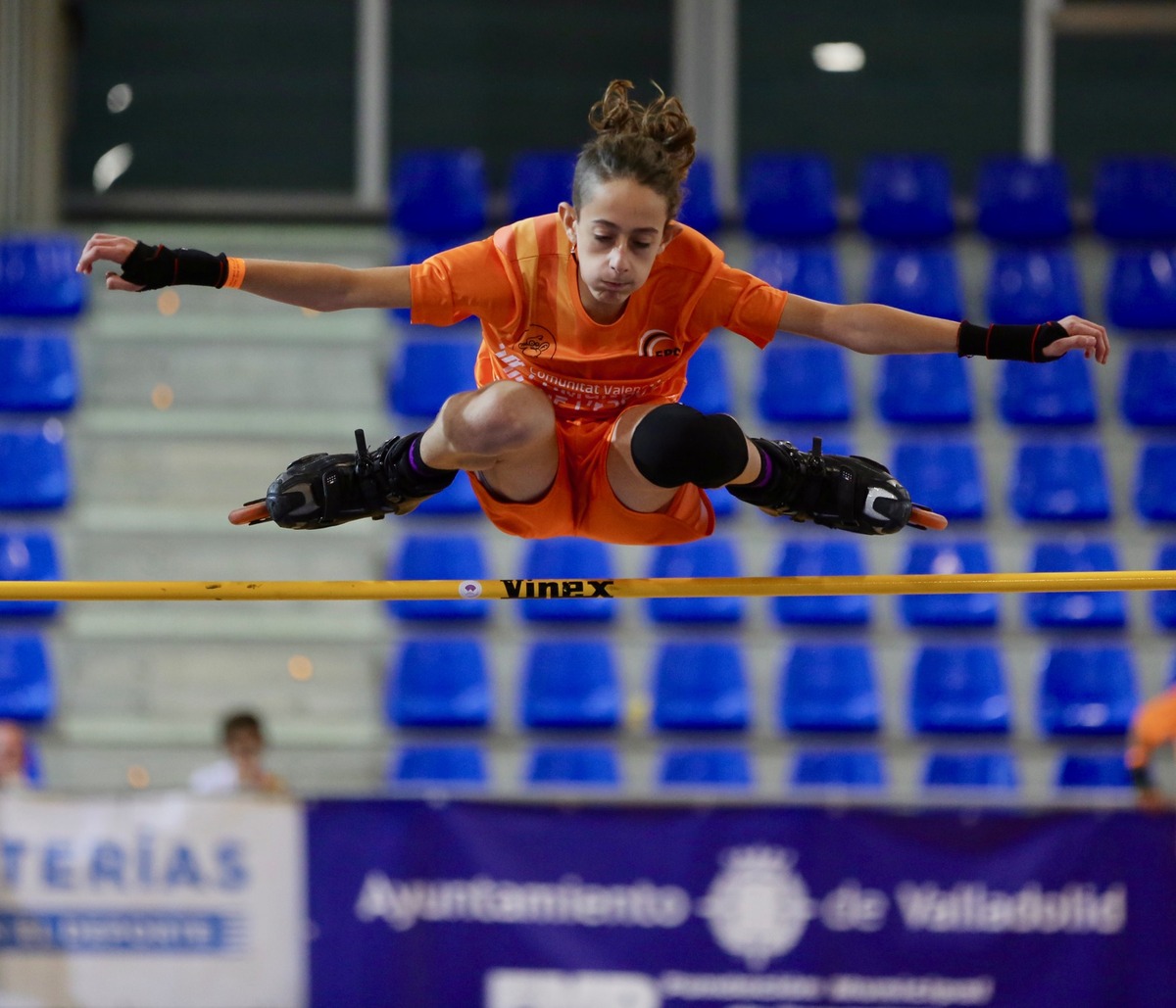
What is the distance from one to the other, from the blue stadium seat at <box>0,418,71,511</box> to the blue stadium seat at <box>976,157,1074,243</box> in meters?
4.81

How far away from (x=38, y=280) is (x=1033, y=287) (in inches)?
200

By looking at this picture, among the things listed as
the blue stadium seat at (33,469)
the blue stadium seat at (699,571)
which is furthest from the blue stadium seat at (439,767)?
the blue stadium seat at (33,469)

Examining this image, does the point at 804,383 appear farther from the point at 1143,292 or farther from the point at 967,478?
the point at 1143,292

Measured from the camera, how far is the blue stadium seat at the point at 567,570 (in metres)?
6.97

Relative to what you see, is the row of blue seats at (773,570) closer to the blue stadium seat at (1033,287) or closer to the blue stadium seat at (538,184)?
the blue stadium seat at (1033,287)

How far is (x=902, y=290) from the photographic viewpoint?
778cm

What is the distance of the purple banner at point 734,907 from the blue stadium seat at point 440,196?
3.97 m

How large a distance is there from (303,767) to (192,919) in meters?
1.92

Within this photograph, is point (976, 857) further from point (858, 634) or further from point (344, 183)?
point (344, 183)

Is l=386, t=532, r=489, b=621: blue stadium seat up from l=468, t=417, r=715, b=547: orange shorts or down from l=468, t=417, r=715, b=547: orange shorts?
down

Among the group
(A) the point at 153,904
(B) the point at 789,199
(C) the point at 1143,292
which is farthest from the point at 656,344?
(C) the point at 1143,292

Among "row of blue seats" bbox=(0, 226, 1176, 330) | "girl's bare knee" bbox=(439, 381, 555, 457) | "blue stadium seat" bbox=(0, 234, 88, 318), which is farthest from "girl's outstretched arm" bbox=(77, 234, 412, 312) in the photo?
"blue stadium seat" bbox=(0, 234, 88, 318)

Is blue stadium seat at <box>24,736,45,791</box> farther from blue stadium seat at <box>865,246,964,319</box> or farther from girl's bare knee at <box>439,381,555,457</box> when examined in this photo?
blue stadium seat at <box>865,246,964,319</box>

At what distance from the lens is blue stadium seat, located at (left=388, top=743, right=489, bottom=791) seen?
6.50 meters
